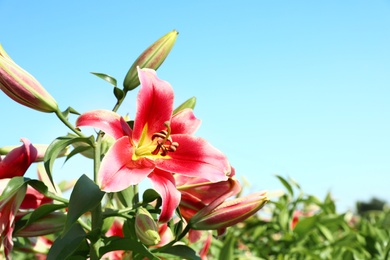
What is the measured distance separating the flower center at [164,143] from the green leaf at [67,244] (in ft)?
0.55

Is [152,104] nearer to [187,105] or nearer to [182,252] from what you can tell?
[187,105]

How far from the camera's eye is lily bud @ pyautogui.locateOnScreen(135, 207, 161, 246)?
0.87 metres

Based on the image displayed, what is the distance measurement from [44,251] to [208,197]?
43 centimetres

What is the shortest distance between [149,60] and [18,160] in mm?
267

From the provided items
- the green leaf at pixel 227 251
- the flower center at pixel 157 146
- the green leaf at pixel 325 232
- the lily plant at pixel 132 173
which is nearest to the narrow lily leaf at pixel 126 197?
the lily plant at pixel 132 173

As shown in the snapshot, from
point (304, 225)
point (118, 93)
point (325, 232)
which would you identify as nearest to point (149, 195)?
point (118, 93)

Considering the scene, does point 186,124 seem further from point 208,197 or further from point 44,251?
point 44,251

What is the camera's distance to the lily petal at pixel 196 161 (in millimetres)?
925

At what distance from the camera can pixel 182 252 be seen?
98cm

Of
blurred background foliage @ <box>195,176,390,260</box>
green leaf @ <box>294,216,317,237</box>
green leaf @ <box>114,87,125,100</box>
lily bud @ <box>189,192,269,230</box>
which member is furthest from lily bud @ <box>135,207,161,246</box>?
green leaf @ <box>294,216,317,237</box>

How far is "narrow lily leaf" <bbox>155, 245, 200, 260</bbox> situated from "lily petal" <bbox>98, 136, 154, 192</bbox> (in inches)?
6.3

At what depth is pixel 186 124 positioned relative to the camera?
0.99 metres

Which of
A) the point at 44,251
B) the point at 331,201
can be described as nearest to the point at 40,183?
the point at 44,251

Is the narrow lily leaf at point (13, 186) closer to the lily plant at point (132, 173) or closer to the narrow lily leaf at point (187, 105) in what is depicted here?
the lily plant at point (132, 173)
